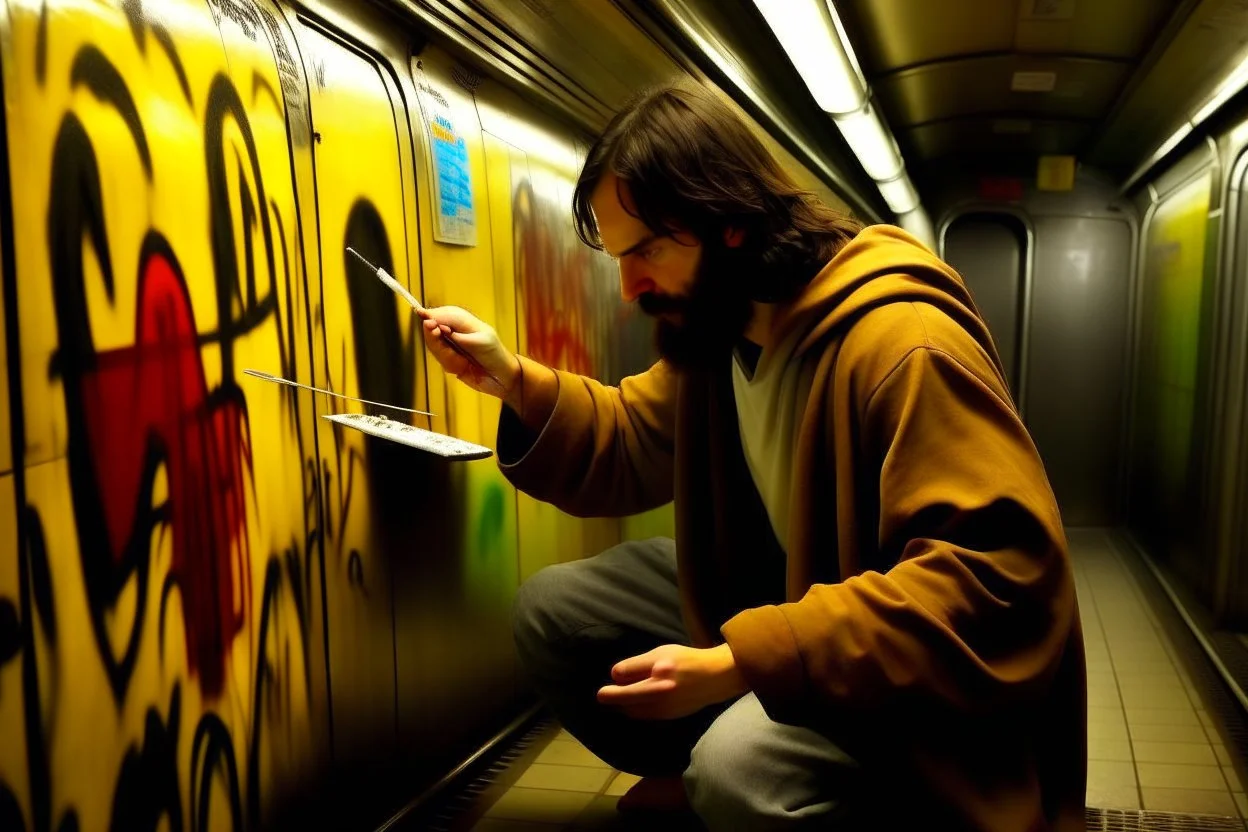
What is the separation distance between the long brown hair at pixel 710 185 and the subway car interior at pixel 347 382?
0.69ft

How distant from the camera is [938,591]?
1.28 meters

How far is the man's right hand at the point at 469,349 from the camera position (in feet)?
6.05

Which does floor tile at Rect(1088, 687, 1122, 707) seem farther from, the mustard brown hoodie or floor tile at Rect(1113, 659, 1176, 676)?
the mustard brown hoodie

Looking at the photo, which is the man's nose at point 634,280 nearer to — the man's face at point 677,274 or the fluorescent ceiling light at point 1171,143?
the man's face at point 677,274

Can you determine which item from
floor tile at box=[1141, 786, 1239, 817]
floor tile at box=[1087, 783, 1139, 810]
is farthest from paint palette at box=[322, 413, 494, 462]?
floor tile at box=[1141, 786, 1239, 817]

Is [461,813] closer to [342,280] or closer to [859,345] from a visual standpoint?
[342,280]

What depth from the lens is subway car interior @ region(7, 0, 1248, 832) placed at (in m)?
1.20

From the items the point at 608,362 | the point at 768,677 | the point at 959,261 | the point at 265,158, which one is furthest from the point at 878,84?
the point at 768,677

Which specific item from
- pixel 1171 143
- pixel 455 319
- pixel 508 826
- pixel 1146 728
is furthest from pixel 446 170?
pixel 1171 143

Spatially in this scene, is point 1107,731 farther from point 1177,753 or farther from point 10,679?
point 10,679

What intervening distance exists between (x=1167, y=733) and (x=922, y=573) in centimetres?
214

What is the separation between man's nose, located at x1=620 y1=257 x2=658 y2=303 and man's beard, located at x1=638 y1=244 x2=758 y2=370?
17mm

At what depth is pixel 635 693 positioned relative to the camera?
1234 millimetres

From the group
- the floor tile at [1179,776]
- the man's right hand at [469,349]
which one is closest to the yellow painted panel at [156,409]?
the man's right hand at [469,349]
